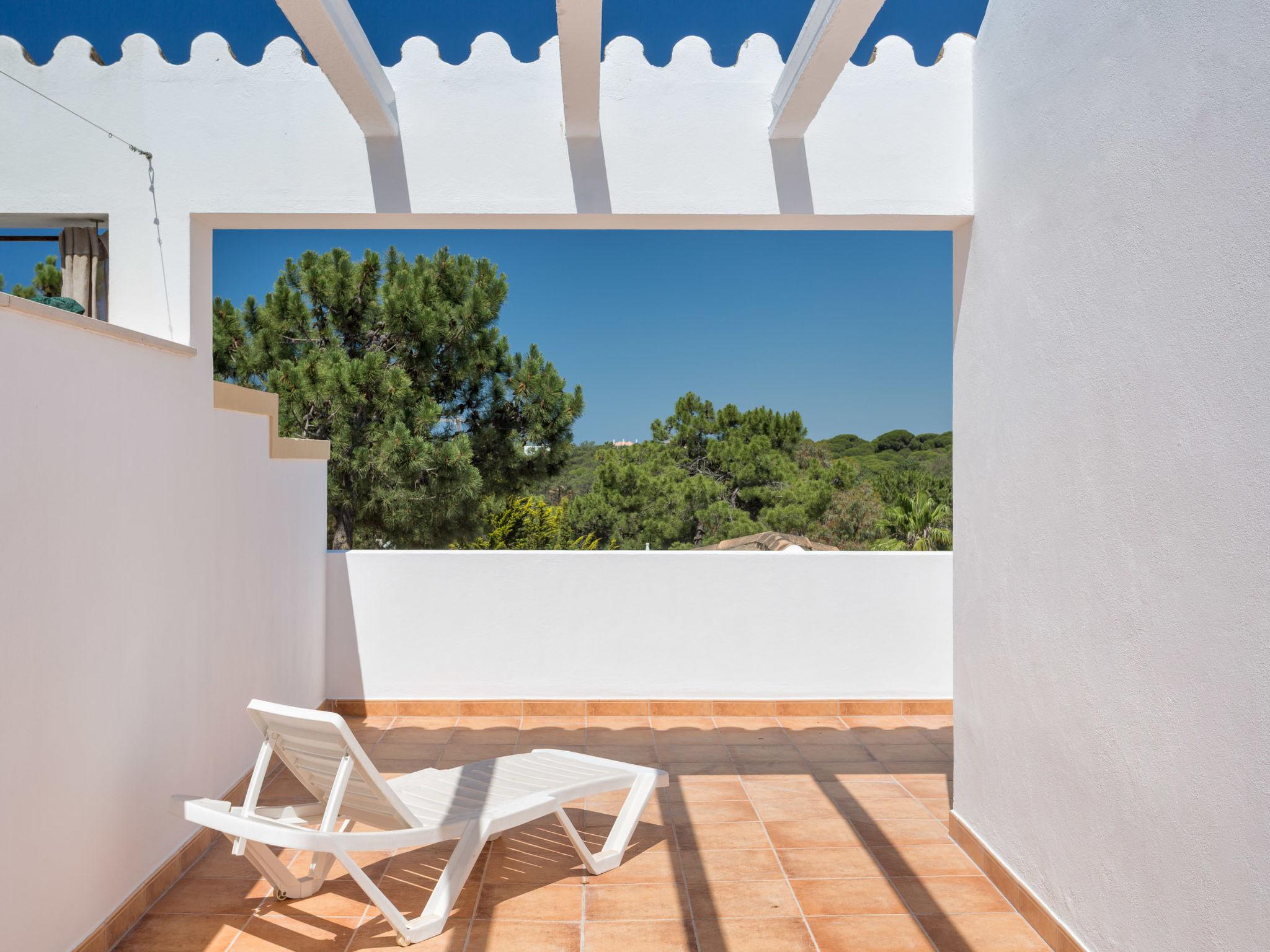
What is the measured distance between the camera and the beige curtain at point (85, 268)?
13.7ft

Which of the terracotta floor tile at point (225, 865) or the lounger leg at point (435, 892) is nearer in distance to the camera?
the lounger leg at point (435, 892)

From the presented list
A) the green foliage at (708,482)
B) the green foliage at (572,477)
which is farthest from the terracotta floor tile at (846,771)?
the green foliage at (708,482)

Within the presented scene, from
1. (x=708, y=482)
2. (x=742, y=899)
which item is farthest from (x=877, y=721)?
(x=708, y=482)

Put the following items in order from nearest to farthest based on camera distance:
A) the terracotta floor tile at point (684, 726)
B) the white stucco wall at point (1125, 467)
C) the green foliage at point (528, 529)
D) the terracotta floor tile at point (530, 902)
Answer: the white stucco wall at point (1125, 467) < the terracotta floor tile at point (530, 902) < the terracotta floor tile at point (684, 726) < the green foliage at point (528, 529)

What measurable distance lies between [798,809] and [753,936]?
53.5 inches

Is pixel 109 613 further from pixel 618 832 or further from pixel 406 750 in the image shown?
pixel 406 750

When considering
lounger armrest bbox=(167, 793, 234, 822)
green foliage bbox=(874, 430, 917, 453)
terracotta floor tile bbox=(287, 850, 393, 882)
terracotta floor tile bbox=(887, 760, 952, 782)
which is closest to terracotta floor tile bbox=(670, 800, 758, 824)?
terracotta floor tile bbox=(887, 760, 952, 782)

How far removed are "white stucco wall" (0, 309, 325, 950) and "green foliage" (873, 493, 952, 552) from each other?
22859mm

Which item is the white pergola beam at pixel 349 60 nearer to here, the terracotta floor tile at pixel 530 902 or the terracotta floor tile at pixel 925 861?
the terracotta floor tile at pixel 530 902

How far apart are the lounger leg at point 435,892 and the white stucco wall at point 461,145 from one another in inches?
91.1

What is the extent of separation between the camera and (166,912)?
140 inches

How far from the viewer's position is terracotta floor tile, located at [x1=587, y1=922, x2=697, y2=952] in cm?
334

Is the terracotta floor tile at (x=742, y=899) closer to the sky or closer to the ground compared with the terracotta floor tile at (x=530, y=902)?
closer to the ground

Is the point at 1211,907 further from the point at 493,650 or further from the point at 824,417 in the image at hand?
the point at 824,417
